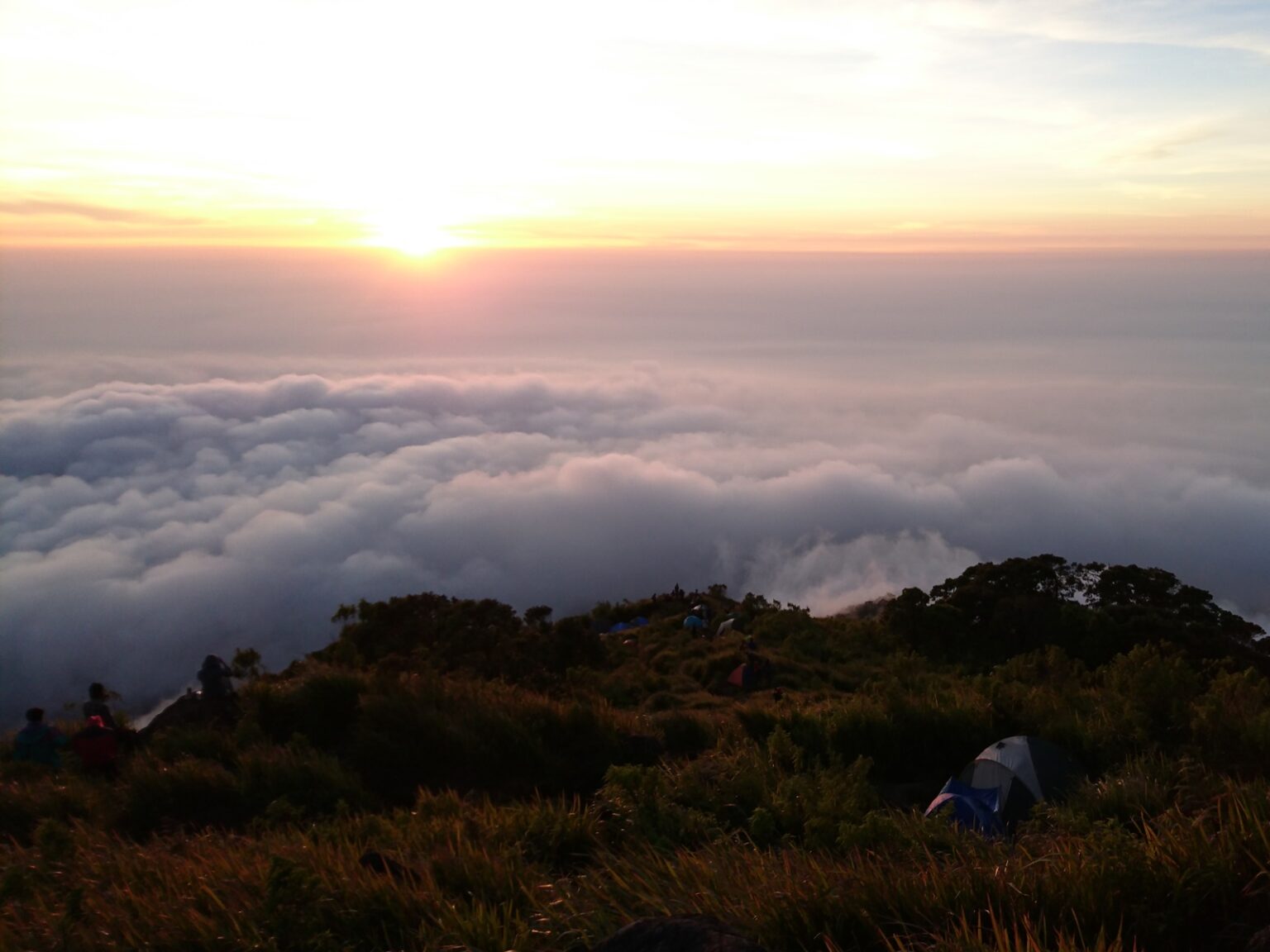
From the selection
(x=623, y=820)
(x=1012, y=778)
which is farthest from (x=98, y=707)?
(x=1012, y=778)

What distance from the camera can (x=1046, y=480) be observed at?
141m

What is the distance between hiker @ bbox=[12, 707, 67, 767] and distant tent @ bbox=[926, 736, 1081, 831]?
27.0 ft

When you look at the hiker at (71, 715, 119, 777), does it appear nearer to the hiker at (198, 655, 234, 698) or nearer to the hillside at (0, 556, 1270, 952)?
the hillside at (0, 556, 1270, 952)

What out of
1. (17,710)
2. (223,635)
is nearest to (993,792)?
(17,710)

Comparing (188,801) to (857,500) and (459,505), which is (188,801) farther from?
(857,500)

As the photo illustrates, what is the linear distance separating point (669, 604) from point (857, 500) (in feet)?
370

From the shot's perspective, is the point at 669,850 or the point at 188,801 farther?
the point at 188,801

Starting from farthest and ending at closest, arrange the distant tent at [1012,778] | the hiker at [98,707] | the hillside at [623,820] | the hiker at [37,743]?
the hiker at [37,743]
the hiker at [98,707]
the distant tent at [1012,778]
the hillside at [623,820]

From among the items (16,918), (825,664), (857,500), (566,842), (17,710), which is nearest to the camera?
(16,918)

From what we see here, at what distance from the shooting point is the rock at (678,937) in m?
2.79

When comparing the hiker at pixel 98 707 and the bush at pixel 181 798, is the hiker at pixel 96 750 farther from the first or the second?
the bush at pixel 181 798

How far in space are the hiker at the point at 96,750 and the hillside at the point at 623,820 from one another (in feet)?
0.52

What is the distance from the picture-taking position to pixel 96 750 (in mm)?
7922

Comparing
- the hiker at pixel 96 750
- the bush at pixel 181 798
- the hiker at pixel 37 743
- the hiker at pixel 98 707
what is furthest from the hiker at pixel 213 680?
the bush at pixel 181 798
